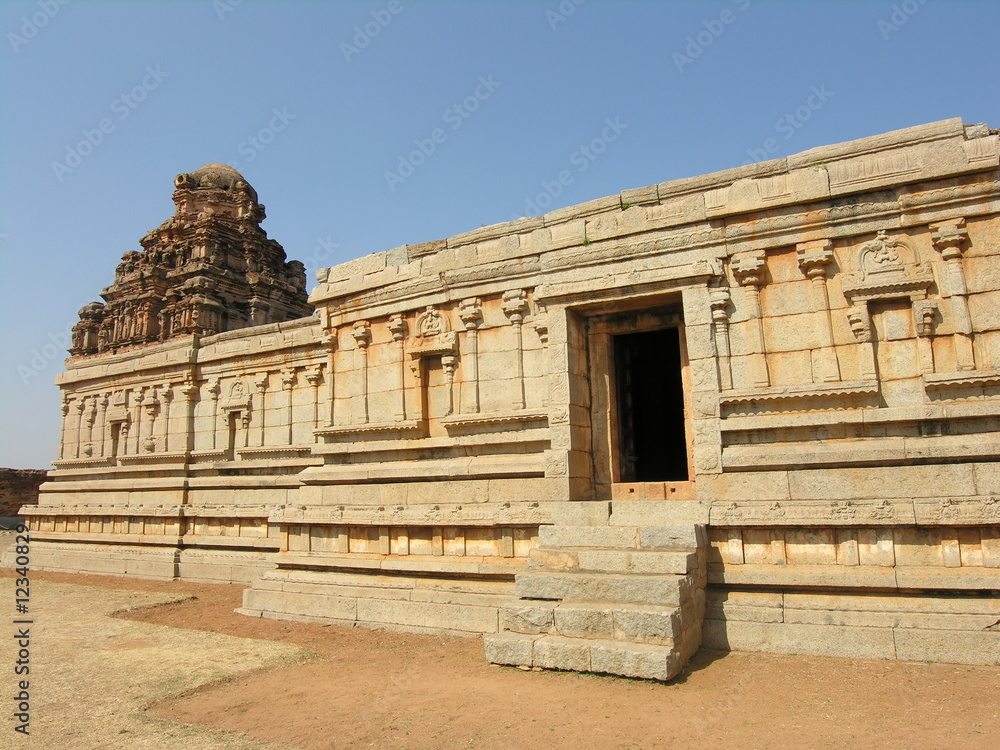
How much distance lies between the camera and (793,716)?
5848 mm

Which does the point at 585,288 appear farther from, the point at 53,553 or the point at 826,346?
the point at 53,553

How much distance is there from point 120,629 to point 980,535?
38.3ft

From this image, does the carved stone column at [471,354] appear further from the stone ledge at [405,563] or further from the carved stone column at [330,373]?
the carved stone column at [330,373]

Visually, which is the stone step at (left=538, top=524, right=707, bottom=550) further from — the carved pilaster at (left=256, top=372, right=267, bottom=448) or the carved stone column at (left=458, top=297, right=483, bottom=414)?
the carved pilaster at (left=256, top=372, right=267, bottom=448)

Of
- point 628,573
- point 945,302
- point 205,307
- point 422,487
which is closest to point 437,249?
point 422,487

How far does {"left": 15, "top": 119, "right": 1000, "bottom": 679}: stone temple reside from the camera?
23.7 feet

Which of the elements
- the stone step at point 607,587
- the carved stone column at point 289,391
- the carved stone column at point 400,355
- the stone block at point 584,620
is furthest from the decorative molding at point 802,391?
the carved stone column at point 289,391

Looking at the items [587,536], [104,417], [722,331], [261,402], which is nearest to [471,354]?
[587,536]

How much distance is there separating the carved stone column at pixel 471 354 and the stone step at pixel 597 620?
11.5 feet

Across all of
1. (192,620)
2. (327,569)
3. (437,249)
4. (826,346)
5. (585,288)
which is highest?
(437,249)

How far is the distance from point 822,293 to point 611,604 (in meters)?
4.48

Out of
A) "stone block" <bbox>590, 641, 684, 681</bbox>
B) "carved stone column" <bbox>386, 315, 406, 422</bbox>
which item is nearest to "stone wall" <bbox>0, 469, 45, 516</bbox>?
"carved stone column" <bbox>386, 315, 406, 422</bbox>

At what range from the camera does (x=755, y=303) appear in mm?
8547

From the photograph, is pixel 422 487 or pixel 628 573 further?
pixel 422 487
